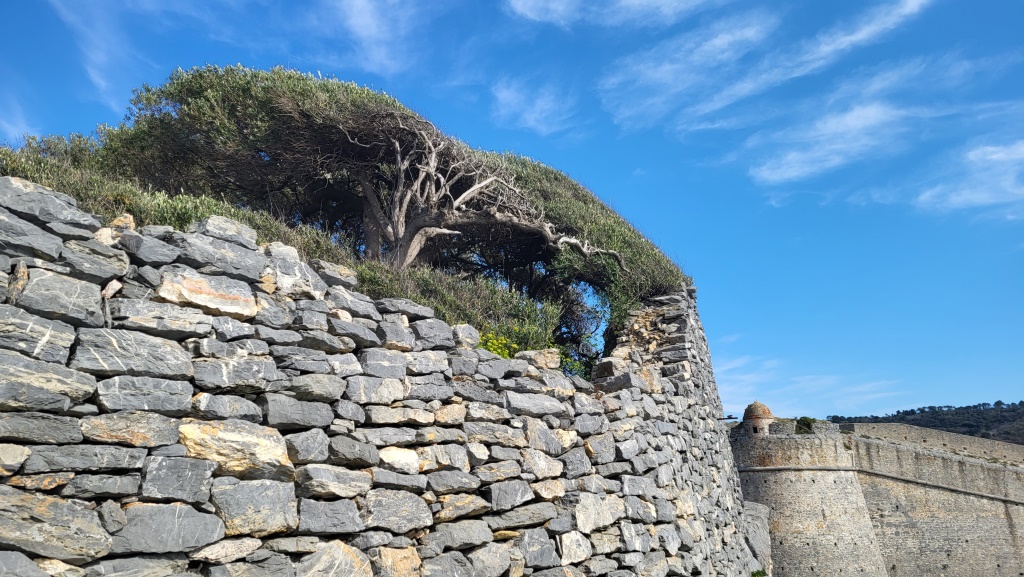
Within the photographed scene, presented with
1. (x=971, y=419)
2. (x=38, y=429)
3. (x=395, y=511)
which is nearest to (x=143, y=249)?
(x=38, y=429)

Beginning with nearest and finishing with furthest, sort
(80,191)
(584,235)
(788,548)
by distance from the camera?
(80,191)
(584,235)
(788,548)

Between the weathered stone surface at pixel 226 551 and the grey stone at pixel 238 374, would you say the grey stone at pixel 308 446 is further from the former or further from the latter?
the weathered stone surface at pixel 226 551

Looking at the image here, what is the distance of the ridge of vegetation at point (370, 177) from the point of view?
1285cm

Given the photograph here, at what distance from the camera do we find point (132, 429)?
4.65 meters

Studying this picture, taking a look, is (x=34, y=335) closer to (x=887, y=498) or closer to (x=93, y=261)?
(x=93, y=261)

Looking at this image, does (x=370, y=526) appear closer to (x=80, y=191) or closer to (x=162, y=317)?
(x=162, y=317)

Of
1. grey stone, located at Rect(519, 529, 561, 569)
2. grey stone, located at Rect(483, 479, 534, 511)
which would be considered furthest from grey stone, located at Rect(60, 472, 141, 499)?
grey stone, located at Rect(519, 529, 561, 569)

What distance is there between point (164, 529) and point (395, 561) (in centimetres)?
193

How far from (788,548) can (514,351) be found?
68.2 feet

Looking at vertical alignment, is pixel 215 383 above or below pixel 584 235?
below

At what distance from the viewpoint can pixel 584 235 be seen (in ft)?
47.4

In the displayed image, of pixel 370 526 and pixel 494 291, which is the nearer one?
pixel 370 526

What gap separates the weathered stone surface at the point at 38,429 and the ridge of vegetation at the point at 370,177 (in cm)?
718

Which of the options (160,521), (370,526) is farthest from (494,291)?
(160,521)
